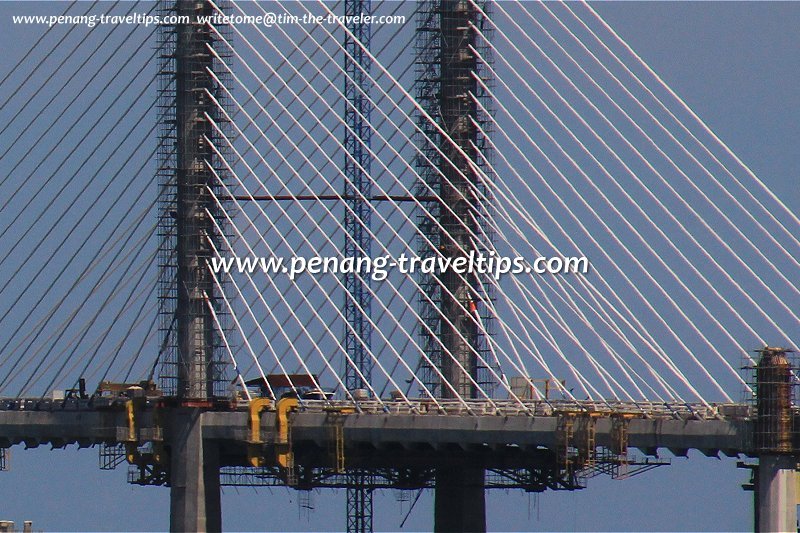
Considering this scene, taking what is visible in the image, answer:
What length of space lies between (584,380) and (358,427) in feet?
36.1

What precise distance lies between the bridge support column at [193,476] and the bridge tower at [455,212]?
11.3 metres

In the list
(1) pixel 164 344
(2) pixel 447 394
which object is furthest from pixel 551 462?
(1) pixel 164 344

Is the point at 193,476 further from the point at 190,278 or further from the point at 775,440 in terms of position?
the point at 775,440

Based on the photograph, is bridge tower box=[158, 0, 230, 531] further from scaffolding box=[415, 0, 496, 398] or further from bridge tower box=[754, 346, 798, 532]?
bridge tower box=[754, 346, 798, 532]

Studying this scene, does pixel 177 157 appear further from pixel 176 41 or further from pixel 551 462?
pixel 551 462

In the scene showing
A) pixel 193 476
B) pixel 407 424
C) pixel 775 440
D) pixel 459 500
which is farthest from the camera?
pixel 459 500

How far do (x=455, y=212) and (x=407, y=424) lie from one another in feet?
49.0

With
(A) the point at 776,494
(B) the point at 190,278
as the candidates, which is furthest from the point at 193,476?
(A) the point at 776,494

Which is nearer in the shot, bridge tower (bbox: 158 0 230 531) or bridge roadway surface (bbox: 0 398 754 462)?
bridge roadway surface (bbox: 0 398 754 462)

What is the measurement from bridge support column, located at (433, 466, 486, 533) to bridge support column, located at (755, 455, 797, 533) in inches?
1007

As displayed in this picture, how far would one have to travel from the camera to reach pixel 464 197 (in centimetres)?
14300

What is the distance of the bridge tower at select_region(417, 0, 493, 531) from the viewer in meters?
143

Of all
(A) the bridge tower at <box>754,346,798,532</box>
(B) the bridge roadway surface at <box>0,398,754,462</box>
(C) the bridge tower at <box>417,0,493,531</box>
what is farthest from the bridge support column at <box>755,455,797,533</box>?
(C) the bridge tower at <box>417,0,493,531</box>

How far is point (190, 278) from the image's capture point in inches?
5399
